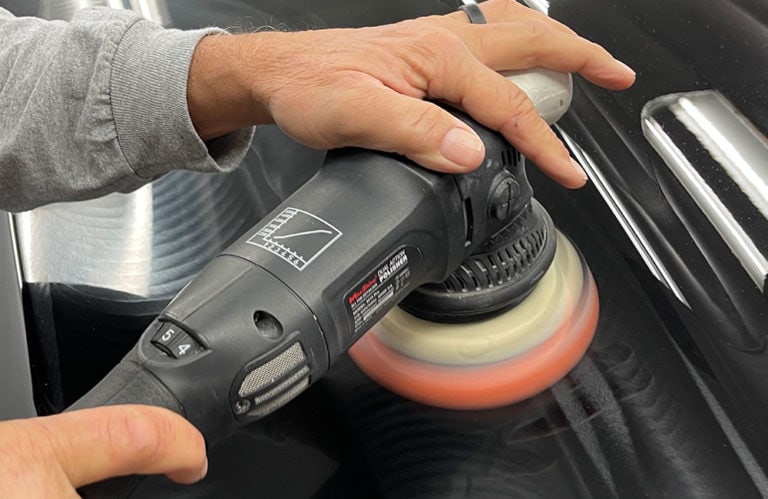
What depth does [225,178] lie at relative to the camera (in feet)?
3.24

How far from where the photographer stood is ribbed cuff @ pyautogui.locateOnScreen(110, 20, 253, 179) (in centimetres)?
80

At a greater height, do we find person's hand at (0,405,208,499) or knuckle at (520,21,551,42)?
knuckle at (520,21,551,42)

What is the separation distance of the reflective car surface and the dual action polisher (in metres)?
0.03

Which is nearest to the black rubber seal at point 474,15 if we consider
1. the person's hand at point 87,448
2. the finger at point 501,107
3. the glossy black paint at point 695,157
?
the finger at point 501,107

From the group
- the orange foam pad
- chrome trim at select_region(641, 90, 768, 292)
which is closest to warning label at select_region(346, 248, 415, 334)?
the orange foam pad

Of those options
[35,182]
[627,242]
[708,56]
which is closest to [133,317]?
[35,182]

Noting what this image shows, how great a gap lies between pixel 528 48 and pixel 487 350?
28 centimetres

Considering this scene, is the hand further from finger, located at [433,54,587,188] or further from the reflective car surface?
the reflective car surface

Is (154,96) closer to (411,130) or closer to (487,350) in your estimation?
(411,130)

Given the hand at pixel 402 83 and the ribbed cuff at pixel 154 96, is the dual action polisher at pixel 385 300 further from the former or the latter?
the ribbed cuff at pixel 154 96

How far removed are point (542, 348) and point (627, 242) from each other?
165 millimetres

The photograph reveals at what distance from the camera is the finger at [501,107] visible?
696 millimetres

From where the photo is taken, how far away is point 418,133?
65cm

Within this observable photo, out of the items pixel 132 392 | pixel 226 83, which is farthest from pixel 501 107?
pixel 132 392
